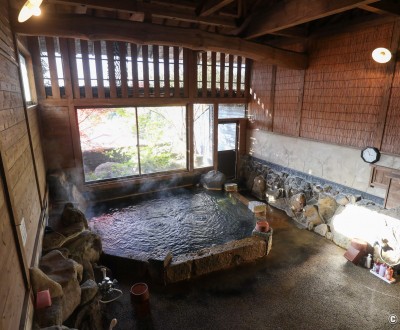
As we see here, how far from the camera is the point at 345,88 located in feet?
19.9

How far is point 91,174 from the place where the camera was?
781 centimetres

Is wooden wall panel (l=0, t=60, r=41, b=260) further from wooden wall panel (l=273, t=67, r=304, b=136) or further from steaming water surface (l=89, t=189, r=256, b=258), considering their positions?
wooden wall panel (l=273, t=67, r=304, b=136)

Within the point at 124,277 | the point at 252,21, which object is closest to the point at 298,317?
the point at 124,277

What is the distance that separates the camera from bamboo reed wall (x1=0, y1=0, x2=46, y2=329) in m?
2.20

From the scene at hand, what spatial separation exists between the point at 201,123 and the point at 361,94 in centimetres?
497

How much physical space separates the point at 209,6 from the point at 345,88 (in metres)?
3.57

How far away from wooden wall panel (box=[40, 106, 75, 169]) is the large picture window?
0.37 metres

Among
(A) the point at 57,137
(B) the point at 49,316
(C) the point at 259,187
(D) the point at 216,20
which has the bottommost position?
(C) the point at 259,187

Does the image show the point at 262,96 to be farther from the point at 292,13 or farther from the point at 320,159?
the point at 292,13

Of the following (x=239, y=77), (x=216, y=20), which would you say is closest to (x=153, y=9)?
(x=216, y=20)

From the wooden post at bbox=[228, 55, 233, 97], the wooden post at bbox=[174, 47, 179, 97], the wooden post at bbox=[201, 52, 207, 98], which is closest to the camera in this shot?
the wooden post at bbox=[174, 47, 179, 97]

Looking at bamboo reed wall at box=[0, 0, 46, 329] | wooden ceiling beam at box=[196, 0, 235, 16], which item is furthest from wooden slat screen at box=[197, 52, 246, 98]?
bamboo reed wall at box=[0, 0, 46, 329]

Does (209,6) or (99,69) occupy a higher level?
(209,6)

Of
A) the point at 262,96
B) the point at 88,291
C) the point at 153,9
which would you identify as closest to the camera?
the point at 88,291
